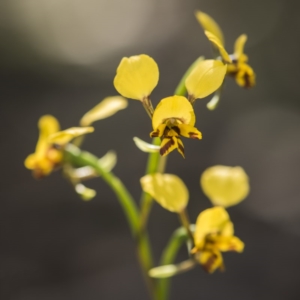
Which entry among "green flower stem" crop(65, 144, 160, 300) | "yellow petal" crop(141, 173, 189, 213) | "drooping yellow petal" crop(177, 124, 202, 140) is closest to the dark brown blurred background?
"green flower stem" crop(65, 144, 160, 300)

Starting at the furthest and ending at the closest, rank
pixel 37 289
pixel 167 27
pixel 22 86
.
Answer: pixel 167 27, pixel 22 86, pixel 37 289

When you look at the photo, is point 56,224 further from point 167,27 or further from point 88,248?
point 167,27

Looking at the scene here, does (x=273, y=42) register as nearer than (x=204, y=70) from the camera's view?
No

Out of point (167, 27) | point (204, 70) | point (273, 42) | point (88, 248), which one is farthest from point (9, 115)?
point (204, 70)

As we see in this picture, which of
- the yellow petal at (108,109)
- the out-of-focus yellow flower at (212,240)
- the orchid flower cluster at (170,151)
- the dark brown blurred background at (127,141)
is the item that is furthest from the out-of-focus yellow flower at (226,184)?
the dark brown blurred background at (127,141)

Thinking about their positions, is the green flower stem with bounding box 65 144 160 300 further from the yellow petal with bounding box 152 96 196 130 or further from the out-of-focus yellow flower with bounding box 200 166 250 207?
the yellow petal with bounding box 152 96 196 130

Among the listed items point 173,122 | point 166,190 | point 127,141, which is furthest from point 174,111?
point 127,141

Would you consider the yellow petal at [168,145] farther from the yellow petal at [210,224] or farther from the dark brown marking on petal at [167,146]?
the yellow petal at [210,224]
